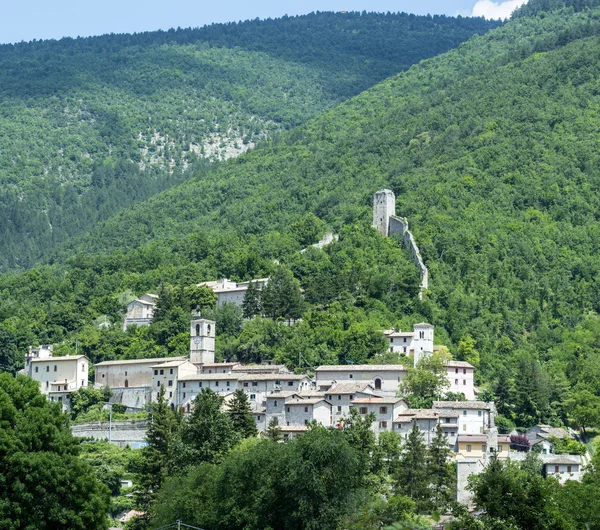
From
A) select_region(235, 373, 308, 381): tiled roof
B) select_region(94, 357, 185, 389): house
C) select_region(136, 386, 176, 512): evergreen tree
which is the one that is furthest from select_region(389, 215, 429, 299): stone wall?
select_region(136, 386, 176, 512): evergreen tree

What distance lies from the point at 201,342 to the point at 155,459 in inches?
1057

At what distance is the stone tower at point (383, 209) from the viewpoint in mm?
127438

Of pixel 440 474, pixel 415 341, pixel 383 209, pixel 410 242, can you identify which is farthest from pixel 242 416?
pixel 383 209

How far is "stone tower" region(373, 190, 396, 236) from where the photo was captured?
127438mm

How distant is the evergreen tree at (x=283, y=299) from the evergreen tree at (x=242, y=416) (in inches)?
1013

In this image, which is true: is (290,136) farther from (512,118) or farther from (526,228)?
(526,228)

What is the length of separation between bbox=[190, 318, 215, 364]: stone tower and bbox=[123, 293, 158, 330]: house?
44.1ft

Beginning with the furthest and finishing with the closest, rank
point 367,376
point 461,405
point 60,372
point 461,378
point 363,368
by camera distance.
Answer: point 60,372 → point 461,378 → point 363,368 → point 367,376 → point 461,405

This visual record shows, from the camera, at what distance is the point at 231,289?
11031 centimetres

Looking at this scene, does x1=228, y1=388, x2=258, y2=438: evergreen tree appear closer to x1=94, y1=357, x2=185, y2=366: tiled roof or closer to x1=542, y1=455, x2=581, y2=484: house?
x1=94, y1=357, x2=185, y2=366: tiled roof

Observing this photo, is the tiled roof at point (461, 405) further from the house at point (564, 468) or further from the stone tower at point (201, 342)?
the stone tower at point (201, 342)

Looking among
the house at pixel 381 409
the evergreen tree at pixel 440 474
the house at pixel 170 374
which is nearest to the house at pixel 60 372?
the house at pixel 170 374

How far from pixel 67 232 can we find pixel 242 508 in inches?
5349

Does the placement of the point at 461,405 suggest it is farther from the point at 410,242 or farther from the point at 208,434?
the point at 410,242
